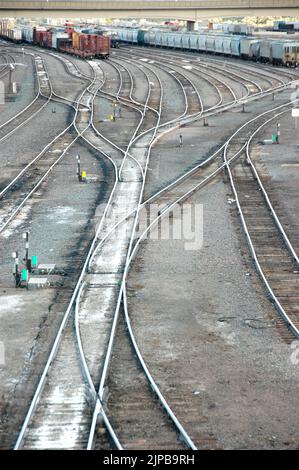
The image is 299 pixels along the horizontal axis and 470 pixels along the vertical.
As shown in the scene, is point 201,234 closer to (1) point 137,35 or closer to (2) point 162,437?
(2) point 162,437

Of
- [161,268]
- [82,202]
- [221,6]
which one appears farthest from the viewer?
[221,6]

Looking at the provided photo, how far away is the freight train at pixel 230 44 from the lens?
81.5m

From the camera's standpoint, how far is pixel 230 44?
92.7 metres

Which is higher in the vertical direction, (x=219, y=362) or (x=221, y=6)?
(x=221, y=6)

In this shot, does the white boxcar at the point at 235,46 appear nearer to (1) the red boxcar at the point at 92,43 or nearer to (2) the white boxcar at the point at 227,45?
(2) the white boxcar at the point at 227,45

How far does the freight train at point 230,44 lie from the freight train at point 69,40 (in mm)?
10837

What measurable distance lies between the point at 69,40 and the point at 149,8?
45.2ft

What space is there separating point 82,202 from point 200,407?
1625cm

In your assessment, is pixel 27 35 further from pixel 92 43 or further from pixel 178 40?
pixel 92 43

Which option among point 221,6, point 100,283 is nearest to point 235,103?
point 100,283

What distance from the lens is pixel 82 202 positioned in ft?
98.9

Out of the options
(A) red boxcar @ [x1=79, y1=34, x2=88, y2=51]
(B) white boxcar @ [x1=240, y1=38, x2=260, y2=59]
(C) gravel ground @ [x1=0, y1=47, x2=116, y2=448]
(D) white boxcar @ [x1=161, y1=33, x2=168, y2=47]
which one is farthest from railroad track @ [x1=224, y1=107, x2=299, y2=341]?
(D) white boxcar @ [x1=161, y1=33, x2=168, y2=47]

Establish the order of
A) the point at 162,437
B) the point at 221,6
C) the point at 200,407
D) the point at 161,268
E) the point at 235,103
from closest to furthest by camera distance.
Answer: the point at 162,437 < the point at 200,407 < the point at 161,268 < the point at 235,103 < the point at 221,6

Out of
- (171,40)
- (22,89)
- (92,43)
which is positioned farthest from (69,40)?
(22,89)
